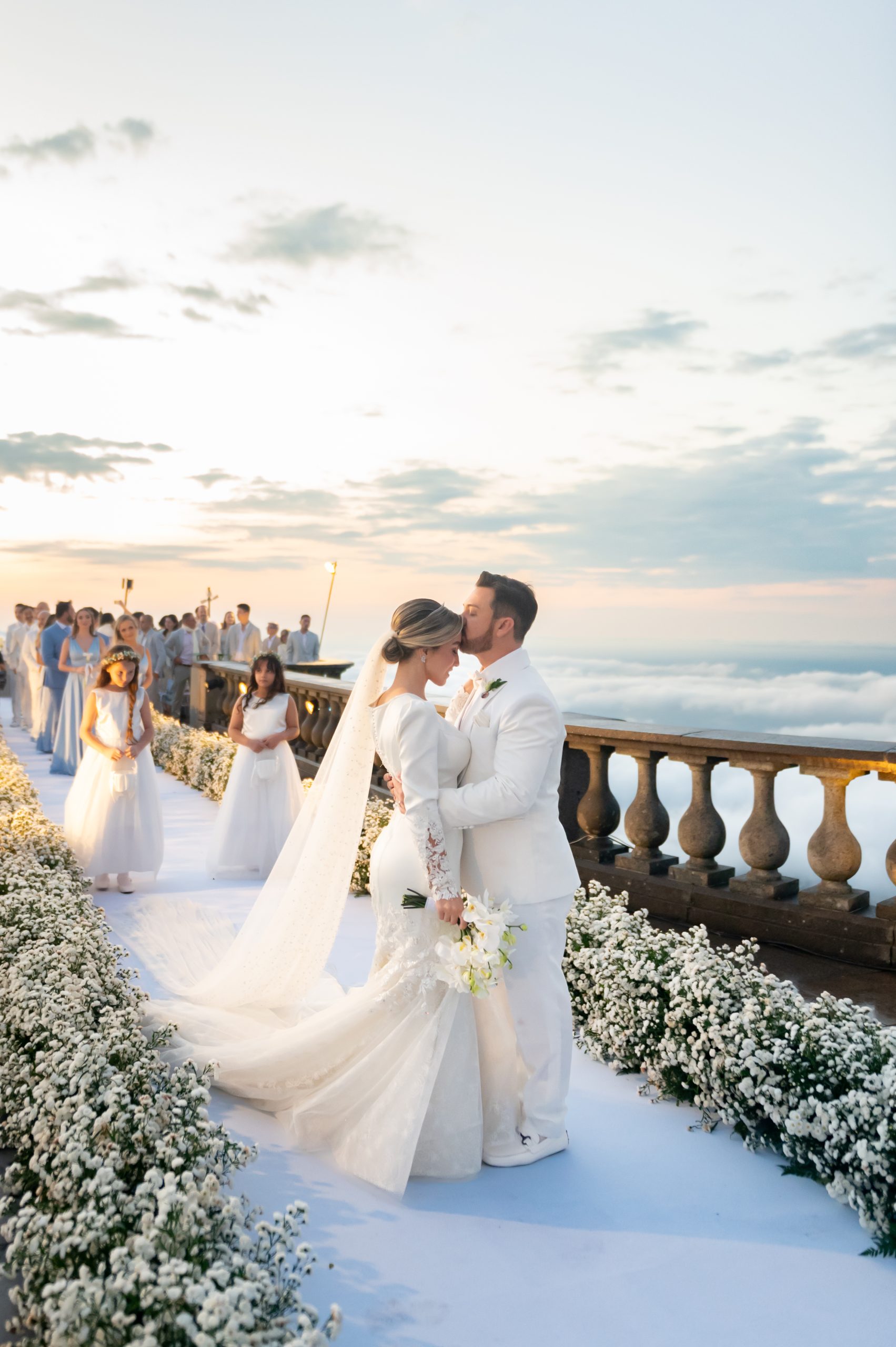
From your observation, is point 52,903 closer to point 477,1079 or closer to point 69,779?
point 477,1079

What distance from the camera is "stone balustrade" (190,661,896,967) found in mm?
5645

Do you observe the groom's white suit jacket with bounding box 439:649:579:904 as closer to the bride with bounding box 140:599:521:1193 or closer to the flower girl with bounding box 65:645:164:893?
the bride with bounding box 140:599:521:1193

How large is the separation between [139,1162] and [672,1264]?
5.78 feet

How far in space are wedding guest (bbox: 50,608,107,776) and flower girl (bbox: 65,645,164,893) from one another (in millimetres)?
5373

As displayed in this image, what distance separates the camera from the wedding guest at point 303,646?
23641 mm

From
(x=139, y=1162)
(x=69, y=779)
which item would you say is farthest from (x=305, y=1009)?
(x=69, y=779)

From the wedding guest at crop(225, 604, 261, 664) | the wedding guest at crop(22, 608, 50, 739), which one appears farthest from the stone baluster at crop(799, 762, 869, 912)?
the wedding guest at crop(225, 604, 261, 664)

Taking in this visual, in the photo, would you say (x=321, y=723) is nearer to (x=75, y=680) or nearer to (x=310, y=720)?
(x=310, y=720)

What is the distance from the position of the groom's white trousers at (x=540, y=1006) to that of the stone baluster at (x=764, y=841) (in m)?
2.46

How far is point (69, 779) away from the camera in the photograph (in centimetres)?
1494

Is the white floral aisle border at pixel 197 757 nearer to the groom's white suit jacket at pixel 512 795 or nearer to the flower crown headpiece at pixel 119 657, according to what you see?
the flower crown headpiece at pixel 119 657

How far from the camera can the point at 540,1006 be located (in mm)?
3941

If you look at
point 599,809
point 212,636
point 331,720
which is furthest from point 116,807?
point 212,636

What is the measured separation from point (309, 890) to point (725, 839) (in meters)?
2.99
